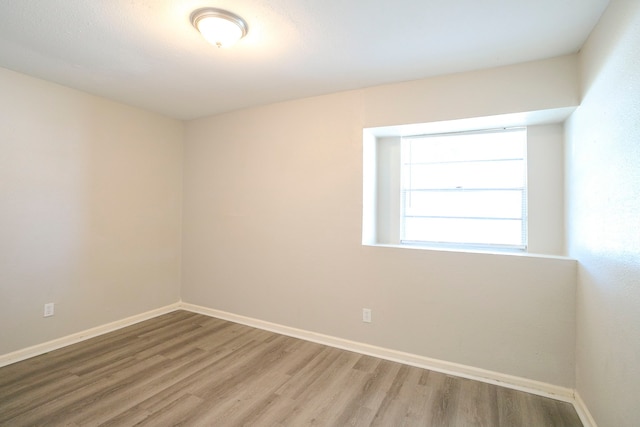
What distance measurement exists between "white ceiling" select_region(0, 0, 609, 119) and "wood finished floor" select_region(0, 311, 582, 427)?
2490mm

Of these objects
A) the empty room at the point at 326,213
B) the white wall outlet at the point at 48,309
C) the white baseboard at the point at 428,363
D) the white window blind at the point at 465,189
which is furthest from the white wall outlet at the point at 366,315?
the white wall outlet at the point at 48,309

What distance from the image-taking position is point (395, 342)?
278 centimetres

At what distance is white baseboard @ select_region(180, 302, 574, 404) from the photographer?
7.34ft

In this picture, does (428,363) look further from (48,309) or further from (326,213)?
(48,309)

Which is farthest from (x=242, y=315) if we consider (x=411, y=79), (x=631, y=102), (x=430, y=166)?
(x=631, y=102)

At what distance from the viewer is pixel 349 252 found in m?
2.99

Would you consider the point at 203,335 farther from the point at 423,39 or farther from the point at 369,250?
the point at 423,39

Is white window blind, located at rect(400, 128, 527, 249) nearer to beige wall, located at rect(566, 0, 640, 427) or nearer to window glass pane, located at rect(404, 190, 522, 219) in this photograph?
window glass pane, located at rect(404, 190, 522, 219)

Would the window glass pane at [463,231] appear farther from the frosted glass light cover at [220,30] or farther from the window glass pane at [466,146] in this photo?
the frosted glass light cover at [220,30]

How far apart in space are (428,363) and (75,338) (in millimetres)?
3385

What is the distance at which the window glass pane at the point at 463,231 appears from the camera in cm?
274

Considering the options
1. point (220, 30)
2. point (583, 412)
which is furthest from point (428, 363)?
point (220, 30)

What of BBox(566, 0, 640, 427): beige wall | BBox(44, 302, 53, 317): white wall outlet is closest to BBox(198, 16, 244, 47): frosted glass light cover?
BBox(566, 0, 640, 427): beige wall

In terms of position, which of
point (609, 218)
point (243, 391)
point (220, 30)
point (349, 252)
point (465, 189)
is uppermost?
point (220, 30)
